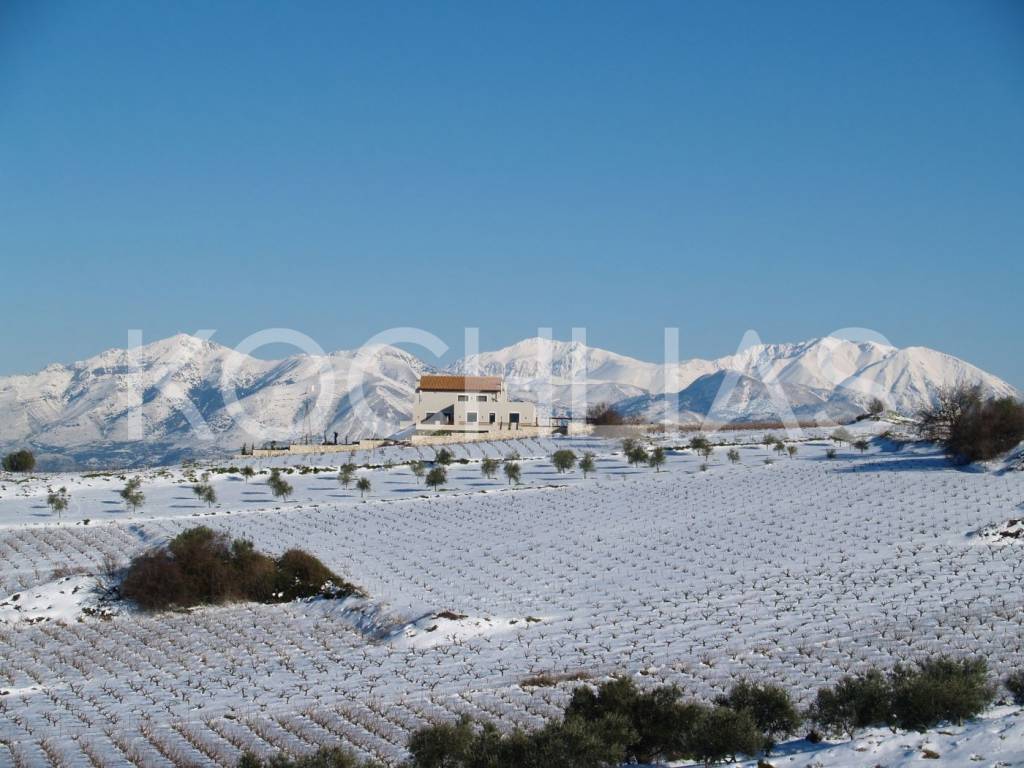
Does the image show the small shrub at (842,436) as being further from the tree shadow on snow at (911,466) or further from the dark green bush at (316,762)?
the dark green bush at (316,762)

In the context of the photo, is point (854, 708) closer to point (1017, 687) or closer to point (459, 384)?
point (1017, 687)

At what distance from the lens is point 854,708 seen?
14625 millimetres

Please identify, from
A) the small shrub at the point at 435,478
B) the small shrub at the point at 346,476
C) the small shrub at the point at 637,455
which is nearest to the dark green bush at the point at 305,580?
the small shrub at the point at 435,478

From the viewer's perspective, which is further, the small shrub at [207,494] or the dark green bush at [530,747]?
the small shrub at [207,494]

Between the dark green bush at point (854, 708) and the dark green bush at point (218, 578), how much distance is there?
60.3ft

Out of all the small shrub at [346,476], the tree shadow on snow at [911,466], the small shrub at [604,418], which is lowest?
the small shrub at [346,476]

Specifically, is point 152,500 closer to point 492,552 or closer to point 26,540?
point 26,540

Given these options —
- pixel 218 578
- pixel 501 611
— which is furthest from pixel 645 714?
pixel 218 578

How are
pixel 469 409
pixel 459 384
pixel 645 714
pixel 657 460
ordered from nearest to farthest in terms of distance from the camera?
pixel 645 714, pixel 657 460, pixel 469 409, pixel 459 384

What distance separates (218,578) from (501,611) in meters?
10.1

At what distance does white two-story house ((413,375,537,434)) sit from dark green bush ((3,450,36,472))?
2983cm

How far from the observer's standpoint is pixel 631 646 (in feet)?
74.8

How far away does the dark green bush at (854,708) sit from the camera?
1459 cm

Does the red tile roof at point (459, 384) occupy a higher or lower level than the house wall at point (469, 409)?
higher
